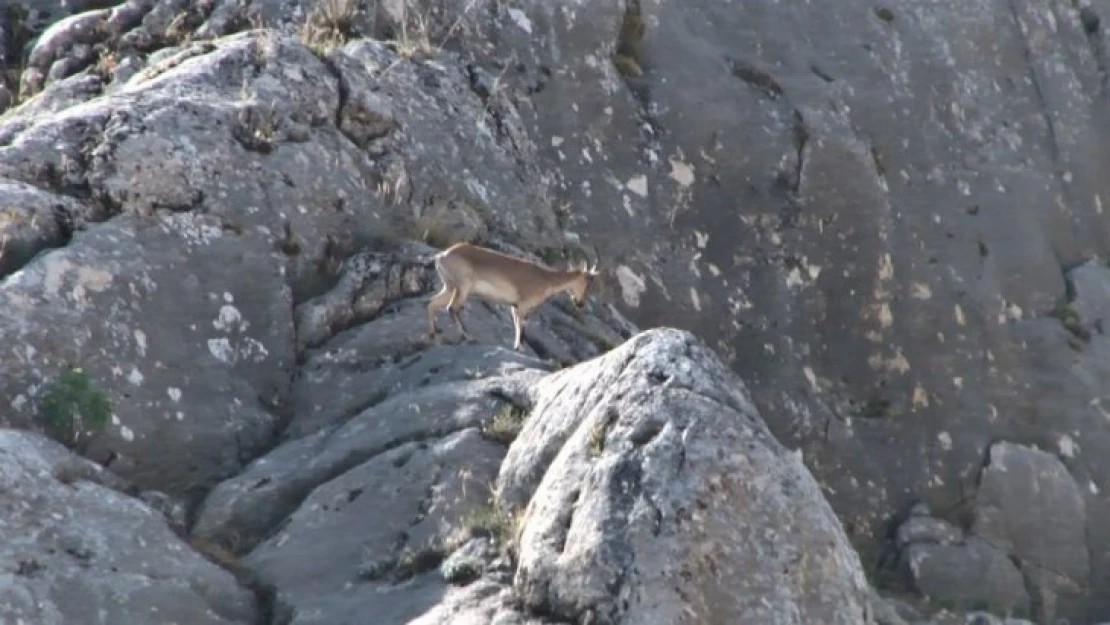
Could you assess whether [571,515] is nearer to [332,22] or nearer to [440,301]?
[440,301]

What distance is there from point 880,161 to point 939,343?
2.62m

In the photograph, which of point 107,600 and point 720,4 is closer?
point 107,600

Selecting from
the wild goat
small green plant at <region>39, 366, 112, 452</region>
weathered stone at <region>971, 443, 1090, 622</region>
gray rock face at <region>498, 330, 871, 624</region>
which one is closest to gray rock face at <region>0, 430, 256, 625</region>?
small green plant at <region>39, 366, 112, 452</region>

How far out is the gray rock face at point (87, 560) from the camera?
55.7 ft

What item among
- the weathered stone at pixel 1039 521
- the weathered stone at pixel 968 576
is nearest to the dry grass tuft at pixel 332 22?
the weathered stone at pixel 968 576

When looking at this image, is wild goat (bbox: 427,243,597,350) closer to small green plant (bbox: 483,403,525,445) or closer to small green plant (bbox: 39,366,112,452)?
small green plant (bbox: 483,403,525,445)

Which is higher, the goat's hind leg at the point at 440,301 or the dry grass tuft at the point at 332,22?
the goat's hind leg at the point at 440,301

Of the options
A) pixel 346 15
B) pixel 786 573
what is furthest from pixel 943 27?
pixel 786 573

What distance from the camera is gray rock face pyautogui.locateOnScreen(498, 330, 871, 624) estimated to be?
16.1 meters

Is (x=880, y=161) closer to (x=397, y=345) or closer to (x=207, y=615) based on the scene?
(x=397, y=345)

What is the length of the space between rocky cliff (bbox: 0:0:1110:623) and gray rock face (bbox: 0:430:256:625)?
0.04 m

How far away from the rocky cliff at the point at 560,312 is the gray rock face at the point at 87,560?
0.04m

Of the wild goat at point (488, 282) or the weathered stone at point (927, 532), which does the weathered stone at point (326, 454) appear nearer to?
the wild goat at point (488, 282)

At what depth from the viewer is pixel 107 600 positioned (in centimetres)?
1719
